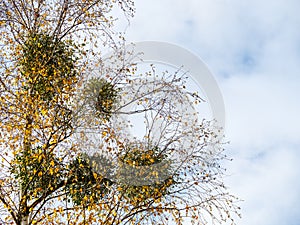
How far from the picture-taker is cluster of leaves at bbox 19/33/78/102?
471 centimetres

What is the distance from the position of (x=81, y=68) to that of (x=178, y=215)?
187cm

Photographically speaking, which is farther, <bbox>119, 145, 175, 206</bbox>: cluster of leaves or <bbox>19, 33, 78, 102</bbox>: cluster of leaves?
<bbox>19, 33, 78, 102</bbox>: cluster of leaves

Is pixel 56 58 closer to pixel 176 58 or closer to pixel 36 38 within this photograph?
pixel 36 38

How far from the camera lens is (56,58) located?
4.86 metres

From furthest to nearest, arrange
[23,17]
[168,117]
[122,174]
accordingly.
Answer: [23,17], [168,117], [122,174]

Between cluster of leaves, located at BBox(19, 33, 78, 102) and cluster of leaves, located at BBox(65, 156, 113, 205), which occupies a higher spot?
cluster of leaves, located at BBox(19, 33, 78, 102)

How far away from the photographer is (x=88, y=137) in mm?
4570

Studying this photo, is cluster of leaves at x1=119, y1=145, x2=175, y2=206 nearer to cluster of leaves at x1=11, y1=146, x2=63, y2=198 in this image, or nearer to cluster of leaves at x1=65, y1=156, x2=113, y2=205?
cluster of leaves at x1=65, y1=156, x2=113, y2=205

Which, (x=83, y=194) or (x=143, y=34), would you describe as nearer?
(x=83, y=194)

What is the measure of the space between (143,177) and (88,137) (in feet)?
2.25

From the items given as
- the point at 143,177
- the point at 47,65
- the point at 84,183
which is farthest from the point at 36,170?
the point at 47,65

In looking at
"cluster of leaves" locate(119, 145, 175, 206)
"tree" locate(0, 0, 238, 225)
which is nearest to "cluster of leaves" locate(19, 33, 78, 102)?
"tree" locate(0, 0, 238, 225)

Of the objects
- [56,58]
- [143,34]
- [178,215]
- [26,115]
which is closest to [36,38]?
[56,58]

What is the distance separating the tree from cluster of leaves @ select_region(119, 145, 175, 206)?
1cm
